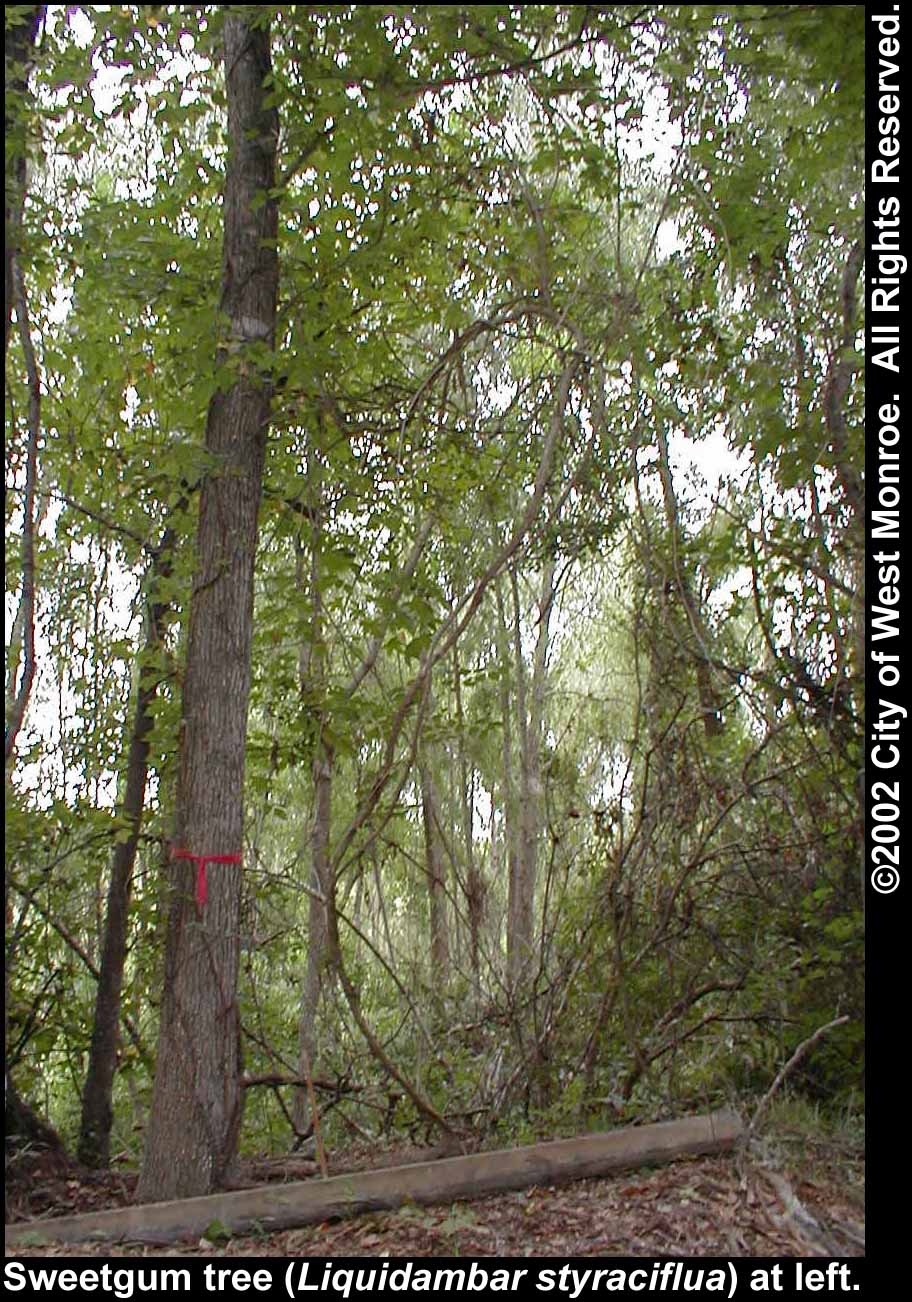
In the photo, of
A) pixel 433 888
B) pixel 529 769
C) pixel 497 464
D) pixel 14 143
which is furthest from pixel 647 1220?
pixel 529 769

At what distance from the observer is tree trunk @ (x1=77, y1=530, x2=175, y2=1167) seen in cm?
700

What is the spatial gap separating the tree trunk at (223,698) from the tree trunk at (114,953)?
1.16 metres

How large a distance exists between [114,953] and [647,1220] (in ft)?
12.7

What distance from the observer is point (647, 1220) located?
4.39 metres

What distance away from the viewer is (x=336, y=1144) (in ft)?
23.6

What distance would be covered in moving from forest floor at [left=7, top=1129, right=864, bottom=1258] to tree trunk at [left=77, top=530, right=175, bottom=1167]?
2.79 metres

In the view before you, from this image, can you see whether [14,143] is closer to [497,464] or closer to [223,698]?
[223,698]

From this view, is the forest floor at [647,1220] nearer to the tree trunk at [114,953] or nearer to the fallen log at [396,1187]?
the fallen log at [396,1187]

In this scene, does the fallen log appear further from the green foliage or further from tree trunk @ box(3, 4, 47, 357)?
tree trunk @ box(3, 4, 47, 357)

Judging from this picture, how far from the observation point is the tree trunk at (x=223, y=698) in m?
5.21

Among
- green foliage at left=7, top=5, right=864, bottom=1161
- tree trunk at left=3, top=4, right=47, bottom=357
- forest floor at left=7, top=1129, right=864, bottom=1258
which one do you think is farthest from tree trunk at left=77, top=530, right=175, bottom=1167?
forest floor at left=7, top=1129, right=864, bottom=1258
